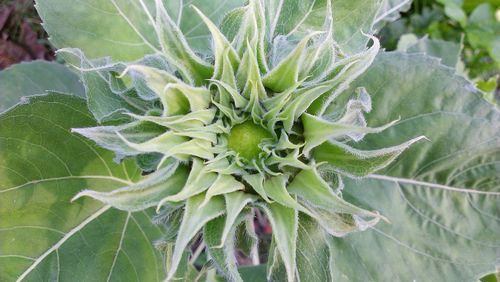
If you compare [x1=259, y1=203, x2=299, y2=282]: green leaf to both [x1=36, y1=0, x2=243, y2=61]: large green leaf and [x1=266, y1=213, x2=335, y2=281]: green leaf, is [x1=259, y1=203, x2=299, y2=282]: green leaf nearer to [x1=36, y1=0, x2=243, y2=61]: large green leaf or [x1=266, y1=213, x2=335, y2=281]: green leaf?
[x1=266, y1=213, x2=335, y2=281]: green leaf

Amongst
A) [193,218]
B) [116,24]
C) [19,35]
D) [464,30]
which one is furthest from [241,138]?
[464,30]

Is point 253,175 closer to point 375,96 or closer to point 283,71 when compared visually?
point 283,71

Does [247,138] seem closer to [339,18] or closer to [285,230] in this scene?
[285,230]

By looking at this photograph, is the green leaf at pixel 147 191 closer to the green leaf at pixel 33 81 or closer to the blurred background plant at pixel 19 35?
the green leaf at pixel 33 81

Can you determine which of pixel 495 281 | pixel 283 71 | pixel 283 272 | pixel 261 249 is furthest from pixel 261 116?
pixel 261 249

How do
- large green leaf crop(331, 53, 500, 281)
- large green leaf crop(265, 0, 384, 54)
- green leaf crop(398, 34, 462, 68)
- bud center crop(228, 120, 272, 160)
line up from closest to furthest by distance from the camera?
1. bud center crop(228, 120, 272, 160)
2. large green leaf crop(265, 0, 384, 54)
3. large green leaf crop(331, 53, 500, 281)
4. green leaf crop(398, 34, 462, 68)

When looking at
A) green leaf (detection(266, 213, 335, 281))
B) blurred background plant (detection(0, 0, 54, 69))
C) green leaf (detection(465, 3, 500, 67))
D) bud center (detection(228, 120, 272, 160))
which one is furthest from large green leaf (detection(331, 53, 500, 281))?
blurred background plant (detection(0, 0, 54, 69))
